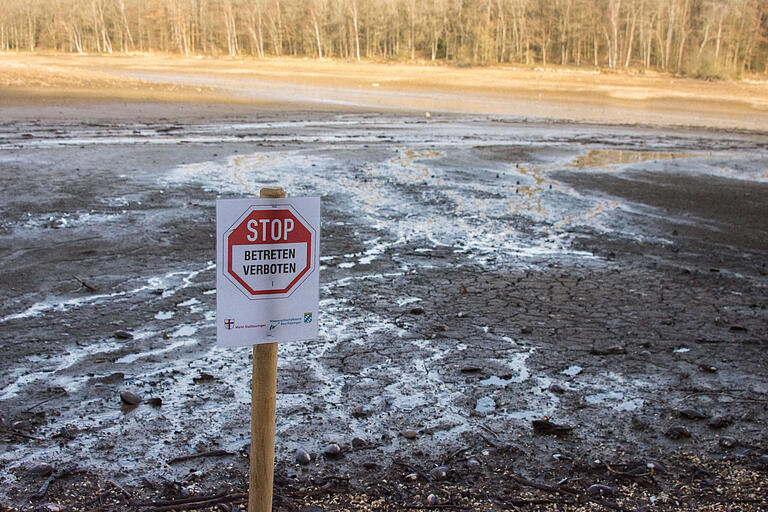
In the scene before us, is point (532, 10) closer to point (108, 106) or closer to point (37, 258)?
point (108, 106)

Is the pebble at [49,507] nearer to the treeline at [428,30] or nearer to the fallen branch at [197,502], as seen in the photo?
the fallen branch at [197,502]

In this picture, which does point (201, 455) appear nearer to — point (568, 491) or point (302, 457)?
point (302, 457)

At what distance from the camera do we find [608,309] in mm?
6914

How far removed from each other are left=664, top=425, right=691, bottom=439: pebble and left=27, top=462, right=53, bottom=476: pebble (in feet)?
11.3

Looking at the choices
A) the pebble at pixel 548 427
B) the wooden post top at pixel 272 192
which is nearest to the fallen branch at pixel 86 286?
the pebble at pixel 548 427

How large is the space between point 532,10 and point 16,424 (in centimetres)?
8960

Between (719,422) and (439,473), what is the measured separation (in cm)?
189

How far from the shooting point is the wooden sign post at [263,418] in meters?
2.89

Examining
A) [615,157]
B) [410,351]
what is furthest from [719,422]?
[615,157]

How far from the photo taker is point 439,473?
4.03 metres

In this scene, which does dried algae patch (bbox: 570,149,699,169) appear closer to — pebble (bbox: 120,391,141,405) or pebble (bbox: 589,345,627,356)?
pebble (bbox: 589,345,627,356)

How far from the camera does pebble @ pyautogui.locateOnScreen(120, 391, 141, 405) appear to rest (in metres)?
4.71

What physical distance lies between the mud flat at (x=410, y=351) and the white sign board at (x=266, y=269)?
1280 mm

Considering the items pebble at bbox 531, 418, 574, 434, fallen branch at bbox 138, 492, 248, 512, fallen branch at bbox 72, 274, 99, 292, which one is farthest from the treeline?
fallen branch at bbox 138, 492, 248, 512
